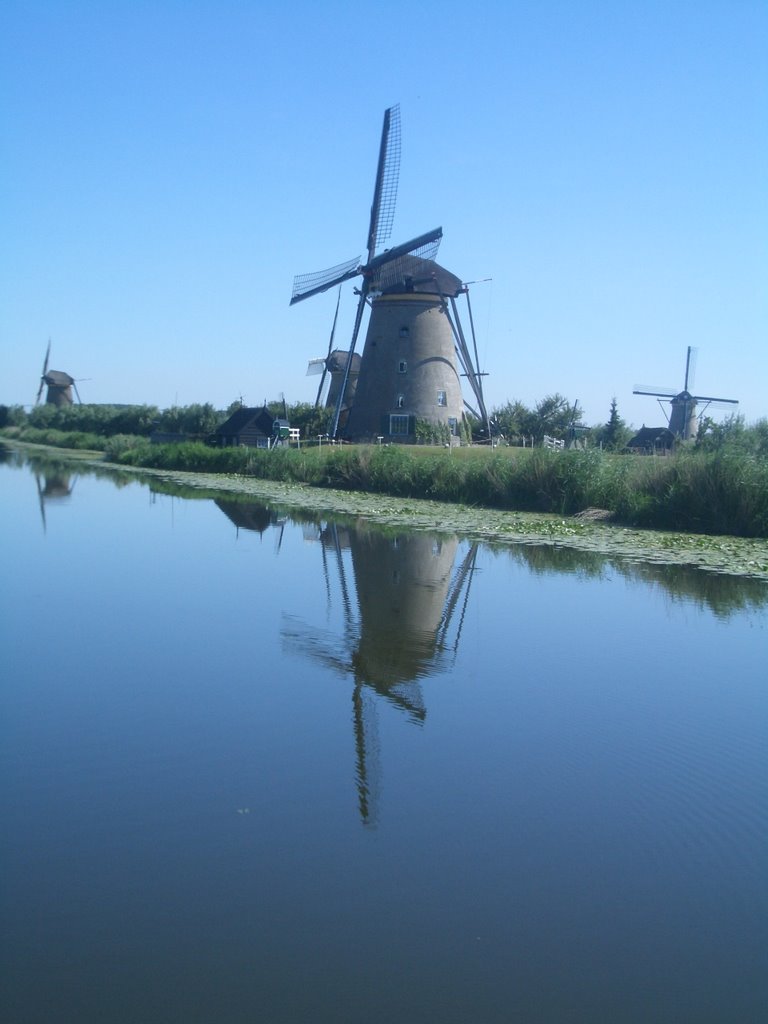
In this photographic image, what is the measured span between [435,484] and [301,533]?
7660 millimetres

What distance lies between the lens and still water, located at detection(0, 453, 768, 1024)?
141 inches

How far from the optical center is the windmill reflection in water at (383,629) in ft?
21.5

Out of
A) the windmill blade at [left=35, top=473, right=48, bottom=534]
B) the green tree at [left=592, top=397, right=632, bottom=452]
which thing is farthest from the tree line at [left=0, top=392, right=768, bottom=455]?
the windmill blade at [left=35, top=473, right=48, bottom=534]

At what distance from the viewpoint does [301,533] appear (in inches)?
698

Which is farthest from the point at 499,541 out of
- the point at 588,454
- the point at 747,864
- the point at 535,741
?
the point at 747,864

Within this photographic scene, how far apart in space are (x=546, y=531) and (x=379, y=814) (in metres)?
13.1

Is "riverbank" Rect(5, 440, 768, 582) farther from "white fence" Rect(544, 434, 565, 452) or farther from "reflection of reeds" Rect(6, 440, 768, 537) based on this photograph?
"white fence" Rect(544, 434, 565, 452)

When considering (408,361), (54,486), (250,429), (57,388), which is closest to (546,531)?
(408,361)

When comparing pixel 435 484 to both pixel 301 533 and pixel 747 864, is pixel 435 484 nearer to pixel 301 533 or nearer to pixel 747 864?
pixel 301 533

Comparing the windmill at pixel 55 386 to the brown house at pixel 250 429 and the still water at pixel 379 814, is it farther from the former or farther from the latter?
the still water at pixel 379 814

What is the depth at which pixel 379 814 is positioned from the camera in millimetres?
4953

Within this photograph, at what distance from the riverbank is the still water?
451cm

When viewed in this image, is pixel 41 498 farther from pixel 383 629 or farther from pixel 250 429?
pixel 250 429

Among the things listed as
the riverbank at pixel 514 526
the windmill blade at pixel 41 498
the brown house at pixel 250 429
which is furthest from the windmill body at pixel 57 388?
the riverbank at pixel 514 526
